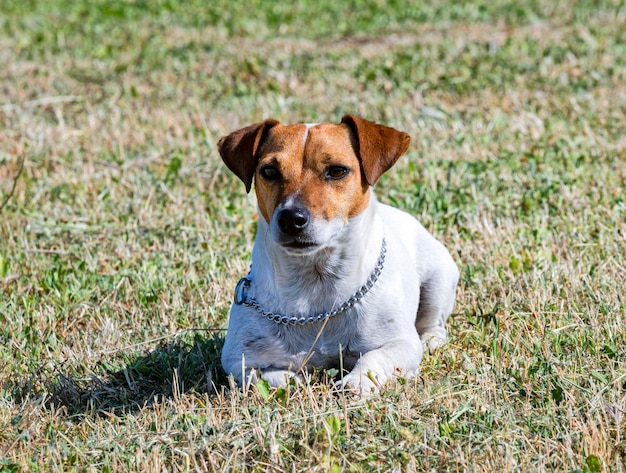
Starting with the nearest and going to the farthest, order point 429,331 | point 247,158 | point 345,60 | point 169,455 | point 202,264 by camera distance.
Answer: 1. point 169,455
2. point 247,158
3. point 429,331
4. point 202,264
5. point 345,60

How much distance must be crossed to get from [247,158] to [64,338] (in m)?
1.62

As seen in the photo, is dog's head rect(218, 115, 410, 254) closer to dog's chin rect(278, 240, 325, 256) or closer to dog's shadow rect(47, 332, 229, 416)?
Answer: dog's chin rect(278, 240, 325, 256)

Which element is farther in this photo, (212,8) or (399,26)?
(212,8)

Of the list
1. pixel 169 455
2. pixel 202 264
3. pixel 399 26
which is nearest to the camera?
pixel 169 455

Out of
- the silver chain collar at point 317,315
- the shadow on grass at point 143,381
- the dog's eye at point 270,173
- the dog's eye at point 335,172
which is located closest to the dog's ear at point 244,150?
the dog's eye at point 270,173

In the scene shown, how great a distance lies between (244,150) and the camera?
467 cm

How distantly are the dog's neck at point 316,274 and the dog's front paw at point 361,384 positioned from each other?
0.46 metres

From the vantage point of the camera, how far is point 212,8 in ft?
53.9

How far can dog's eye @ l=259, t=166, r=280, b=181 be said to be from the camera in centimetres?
449

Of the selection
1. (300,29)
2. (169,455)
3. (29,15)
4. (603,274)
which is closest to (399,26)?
(300,29)

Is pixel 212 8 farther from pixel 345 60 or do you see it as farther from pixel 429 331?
pixel 429 331

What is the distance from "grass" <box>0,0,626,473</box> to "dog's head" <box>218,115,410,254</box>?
0.77 m

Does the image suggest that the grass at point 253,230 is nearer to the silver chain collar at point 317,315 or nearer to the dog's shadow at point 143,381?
the dog's shadow at point 143,381

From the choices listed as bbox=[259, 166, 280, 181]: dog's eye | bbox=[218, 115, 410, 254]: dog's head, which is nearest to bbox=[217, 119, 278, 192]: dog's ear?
bbox=[218, 115, 410, 254]: dog's head
